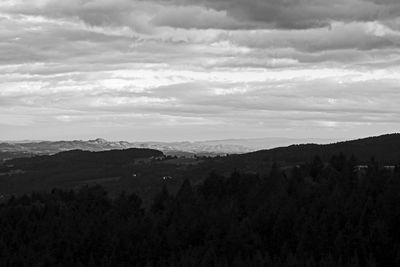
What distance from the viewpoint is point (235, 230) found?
116500 millimetres

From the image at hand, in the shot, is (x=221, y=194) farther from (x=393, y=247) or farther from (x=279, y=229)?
(x=393, y=247)

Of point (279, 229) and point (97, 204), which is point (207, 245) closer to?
point (279, 229)

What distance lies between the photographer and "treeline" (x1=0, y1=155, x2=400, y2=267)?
106688 millimetres

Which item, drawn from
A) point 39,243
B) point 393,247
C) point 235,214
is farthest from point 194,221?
point 393,247

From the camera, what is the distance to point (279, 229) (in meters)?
121

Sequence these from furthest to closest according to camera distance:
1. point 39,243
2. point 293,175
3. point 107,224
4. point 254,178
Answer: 1. point 254,178
2. point 293,175
3. point 107,224
4. point 39,243

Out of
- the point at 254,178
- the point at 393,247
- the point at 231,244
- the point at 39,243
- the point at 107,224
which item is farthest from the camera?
the point at 254,178

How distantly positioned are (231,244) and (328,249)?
16.4 metres

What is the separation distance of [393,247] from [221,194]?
241ft

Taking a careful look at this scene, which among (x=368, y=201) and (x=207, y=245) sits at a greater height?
(x=368, y=201)

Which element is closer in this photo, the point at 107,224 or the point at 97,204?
the point at 107,224

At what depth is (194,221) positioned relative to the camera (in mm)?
129625

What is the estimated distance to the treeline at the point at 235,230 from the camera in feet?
350

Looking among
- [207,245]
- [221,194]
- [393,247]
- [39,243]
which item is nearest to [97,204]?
[221,194]
